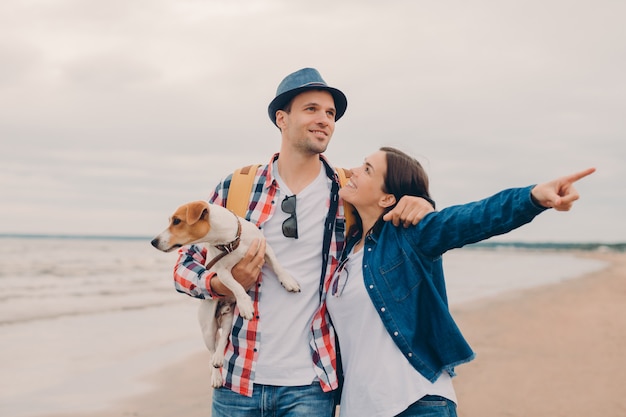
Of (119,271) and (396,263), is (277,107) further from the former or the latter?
(119,271)

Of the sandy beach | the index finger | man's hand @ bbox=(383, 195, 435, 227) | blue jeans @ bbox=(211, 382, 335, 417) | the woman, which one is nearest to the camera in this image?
the index finger

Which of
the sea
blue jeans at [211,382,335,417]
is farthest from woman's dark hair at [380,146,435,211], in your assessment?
the sea

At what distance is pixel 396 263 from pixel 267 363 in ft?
2.53

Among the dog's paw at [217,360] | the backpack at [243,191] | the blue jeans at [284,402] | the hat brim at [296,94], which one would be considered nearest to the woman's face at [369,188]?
the backpack at [243,191]

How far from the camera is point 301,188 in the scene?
318cm

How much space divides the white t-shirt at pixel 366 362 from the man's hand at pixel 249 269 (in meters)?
0.37

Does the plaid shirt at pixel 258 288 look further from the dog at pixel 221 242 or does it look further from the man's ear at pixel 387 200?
the man's ear at pixel 387 200

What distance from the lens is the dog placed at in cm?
293

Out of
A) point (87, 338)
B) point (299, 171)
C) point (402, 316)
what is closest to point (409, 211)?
point (402, 316)

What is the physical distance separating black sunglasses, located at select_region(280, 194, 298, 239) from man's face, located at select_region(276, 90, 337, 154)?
0.95 feet

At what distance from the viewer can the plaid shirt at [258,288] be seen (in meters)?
2.81

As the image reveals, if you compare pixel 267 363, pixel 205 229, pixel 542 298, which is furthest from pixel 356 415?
pixel 542 298

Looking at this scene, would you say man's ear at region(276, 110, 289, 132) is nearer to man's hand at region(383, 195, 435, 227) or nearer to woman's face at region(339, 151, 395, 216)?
woman's face at region(339, 151, 395, 216)

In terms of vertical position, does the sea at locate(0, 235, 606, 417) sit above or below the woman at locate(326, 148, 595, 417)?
below
